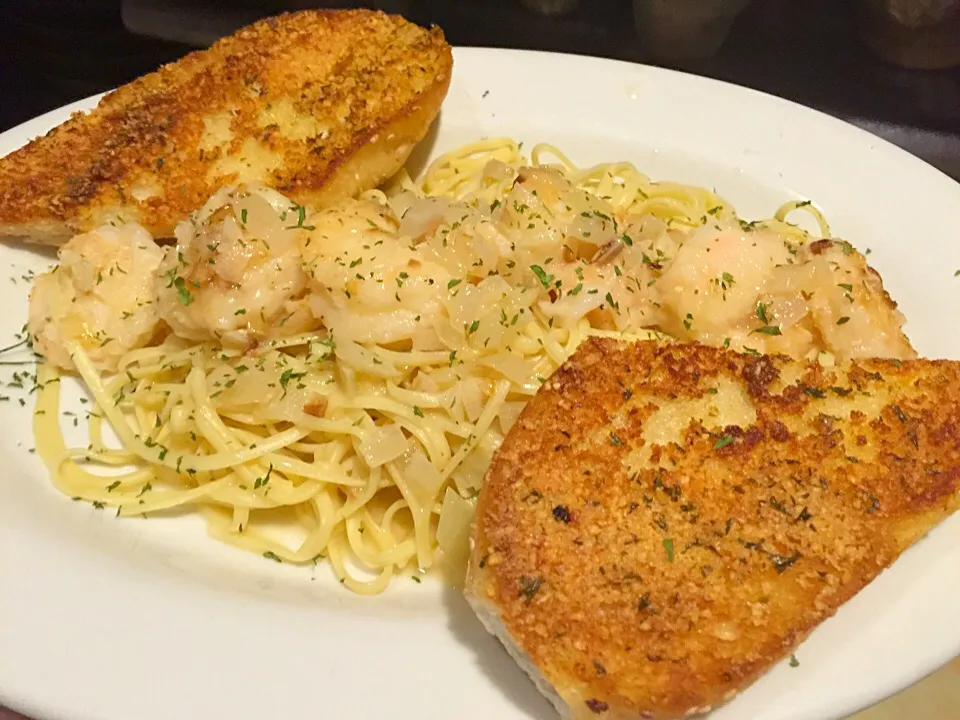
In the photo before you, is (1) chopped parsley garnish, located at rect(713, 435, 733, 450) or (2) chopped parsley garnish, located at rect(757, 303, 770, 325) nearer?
(1) chopped parsley garnish, located at rect(713, 435, 733, 450)

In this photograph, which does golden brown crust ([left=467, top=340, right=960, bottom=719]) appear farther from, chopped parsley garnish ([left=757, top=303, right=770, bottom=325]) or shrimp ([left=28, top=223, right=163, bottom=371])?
shrimp ([left=28, top=223, right=163, bottom=371])

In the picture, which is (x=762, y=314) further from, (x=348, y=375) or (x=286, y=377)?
(x=286, y=377)

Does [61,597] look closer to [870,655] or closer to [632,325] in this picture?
[632,325]

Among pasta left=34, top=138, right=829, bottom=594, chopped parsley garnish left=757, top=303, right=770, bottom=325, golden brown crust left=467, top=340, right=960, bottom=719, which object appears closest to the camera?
golden brown crust left=467, top=340, right=960, bottom=719

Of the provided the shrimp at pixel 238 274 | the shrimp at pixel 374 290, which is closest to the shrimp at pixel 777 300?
the shrimp at pixel 374 290

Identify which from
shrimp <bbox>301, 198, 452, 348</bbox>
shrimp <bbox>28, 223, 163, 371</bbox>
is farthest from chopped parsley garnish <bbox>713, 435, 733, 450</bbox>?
shrimp <bbox>28, 223, 163, 371</bbox>

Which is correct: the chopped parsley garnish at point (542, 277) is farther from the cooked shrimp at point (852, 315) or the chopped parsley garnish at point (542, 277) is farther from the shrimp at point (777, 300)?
the cooked shrimp at point (852, 315)

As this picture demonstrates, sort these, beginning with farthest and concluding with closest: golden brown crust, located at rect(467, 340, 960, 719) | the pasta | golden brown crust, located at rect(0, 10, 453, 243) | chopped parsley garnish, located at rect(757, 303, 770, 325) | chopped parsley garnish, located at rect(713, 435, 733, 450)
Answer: golden brown crust, located at rect(0, 10, 453, 243) → chopped parsley garnish, located at rect(757, 303, 770, 325) → the pasta → chopped parsley garnish, located at rect(713, 435, 733, 450) → golden brown crust, located at rect(467, 340, 960, 719)
